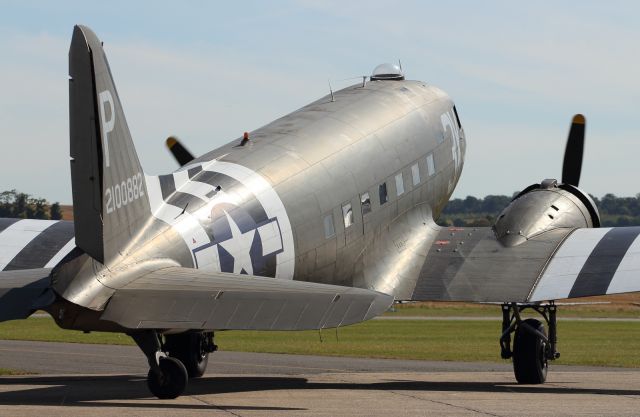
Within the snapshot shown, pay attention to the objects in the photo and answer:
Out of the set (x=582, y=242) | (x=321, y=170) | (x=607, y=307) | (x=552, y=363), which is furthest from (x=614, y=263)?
(x=607, y=307)

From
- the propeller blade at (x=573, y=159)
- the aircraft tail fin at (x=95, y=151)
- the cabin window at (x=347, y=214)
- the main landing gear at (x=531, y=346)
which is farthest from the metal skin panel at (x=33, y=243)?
the propeller blade at (x=573, y=159)

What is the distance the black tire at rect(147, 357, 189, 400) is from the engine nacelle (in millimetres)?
8239

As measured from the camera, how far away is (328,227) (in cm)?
2020

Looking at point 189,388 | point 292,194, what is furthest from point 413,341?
point 292,194

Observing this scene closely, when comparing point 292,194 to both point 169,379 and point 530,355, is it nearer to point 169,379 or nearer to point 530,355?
point 169,379

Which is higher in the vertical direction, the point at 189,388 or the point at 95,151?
the point at 95,151

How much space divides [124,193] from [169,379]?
8.20 ft

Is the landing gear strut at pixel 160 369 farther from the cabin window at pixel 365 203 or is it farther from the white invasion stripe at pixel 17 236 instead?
the cabin window at pixel 365 203

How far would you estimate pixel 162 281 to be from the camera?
15.5 metres

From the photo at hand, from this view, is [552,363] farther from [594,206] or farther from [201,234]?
[201,234]

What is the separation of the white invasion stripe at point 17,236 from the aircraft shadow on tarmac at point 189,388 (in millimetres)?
2237

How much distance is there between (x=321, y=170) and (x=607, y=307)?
71.8 metres

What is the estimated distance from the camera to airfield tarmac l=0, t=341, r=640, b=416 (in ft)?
53.6

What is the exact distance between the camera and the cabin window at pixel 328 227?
2011cm
